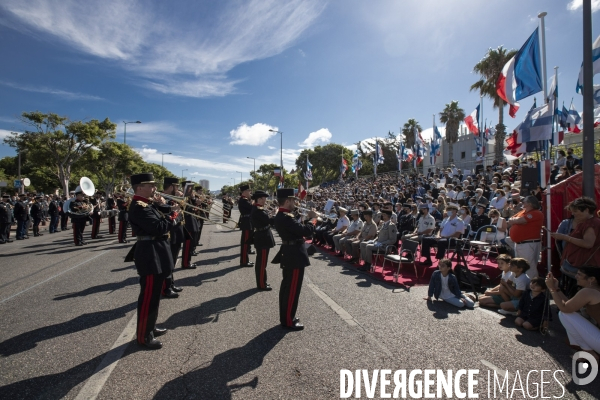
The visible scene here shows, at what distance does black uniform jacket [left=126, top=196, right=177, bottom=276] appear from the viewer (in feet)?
13.3

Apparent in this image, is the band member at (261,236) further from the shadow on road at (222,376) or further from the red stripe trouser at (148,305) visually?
the red stripe trouser at (148,305)

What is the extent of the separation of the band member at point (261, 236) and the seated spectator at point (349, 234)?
12.3 feet

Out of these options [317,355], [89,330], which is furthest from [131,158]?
[317,355]

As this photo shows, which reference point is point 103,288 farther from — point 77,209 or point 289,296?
point 77,209


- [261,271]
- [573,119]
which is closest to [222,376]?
[261,271]

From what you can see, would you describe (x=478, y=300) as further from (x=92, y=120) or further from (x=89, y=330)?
(x=92, y=120)

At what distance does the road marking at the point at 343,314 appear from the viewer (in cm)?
396

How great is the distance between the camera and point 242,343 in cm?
401

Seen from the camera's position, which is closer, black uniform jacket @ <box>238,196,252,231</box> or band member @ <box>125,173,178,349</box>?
band member @ <box>125,173,178,349</box>

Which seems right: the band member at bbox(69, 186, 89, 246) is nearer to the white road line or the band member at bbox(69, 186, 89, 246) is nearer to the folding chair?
the white road line

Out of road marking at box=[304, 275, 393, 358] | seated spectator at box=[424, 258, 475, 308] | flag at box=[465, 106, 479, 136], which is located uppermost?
flag at box=[465, 106, 479, 136]

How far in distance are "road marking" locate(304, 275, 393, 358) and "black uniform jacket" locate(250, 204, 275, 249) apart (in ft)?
4.16

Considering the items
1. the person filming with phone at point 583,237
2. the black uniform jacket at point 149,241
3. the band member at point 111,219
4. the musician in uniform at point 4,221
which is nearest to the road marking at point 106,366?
the black uniform jacket at point 149,241

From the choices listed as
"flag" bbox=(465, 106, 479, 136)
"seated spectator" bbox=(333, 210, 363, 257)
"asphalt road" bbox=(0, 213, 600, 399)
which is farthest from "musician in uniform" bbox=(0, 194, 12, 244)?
"flag" bbox=(465, 106, 479, 136)
